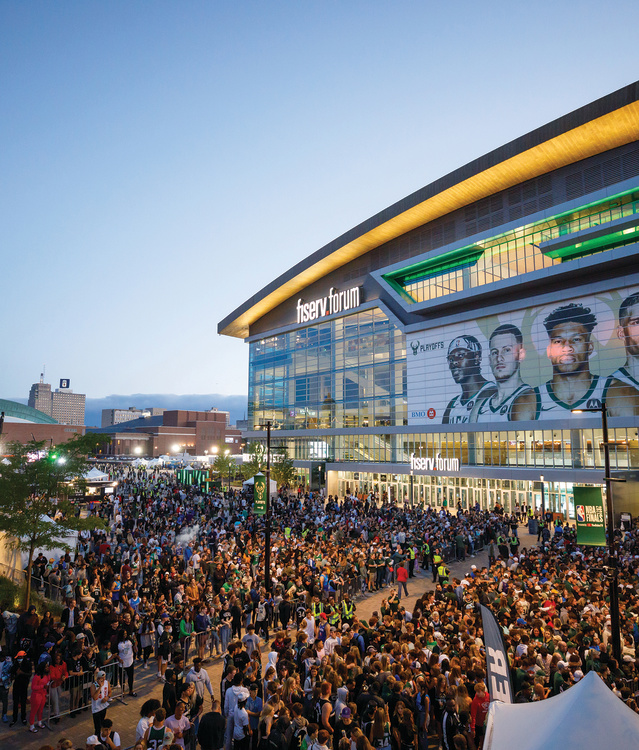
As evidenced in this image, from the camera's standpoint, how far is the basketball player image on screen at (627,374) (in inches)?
1405

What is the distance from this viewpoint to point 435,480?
4831 centimetres

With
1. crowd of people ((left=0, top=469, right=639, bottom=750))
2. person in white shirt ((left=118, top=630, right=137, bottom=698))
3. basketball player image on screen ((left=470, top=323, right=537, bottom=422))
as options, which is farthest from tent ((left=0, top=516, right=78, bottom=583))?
basketball player image on screen ((left=470, top=323, right=537, bottom=422))

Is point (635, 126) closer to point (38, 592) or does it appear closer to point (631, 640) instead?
point (631, 640)

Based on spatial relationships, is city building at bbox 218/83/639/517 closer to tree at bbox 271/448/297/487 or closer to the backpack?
tree at bbox 271/448/297/487

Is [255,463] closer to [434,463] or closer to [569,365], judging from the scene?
[434,463]

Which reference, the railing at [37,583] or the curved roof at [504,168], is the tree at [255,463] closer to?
the curved roof at [504,168]

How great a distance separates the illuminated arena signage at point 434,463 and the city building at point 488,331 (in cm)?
14

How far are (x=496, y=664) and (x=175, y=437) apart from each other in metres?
154

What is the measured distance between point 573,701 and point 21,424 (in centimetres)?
12302

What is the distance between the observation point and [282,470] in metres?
55.1

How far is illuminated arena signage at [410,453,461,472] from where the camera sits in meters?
45.6

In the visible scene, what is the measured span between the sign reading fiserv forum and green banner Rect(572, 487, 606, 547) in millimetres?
42859

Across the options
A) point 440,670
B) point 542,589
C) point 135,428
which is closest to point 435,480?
point 542,589

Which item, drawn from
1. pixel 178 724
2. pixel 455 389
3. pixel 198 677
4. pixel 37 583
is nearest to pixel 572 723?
pixel 178 724
